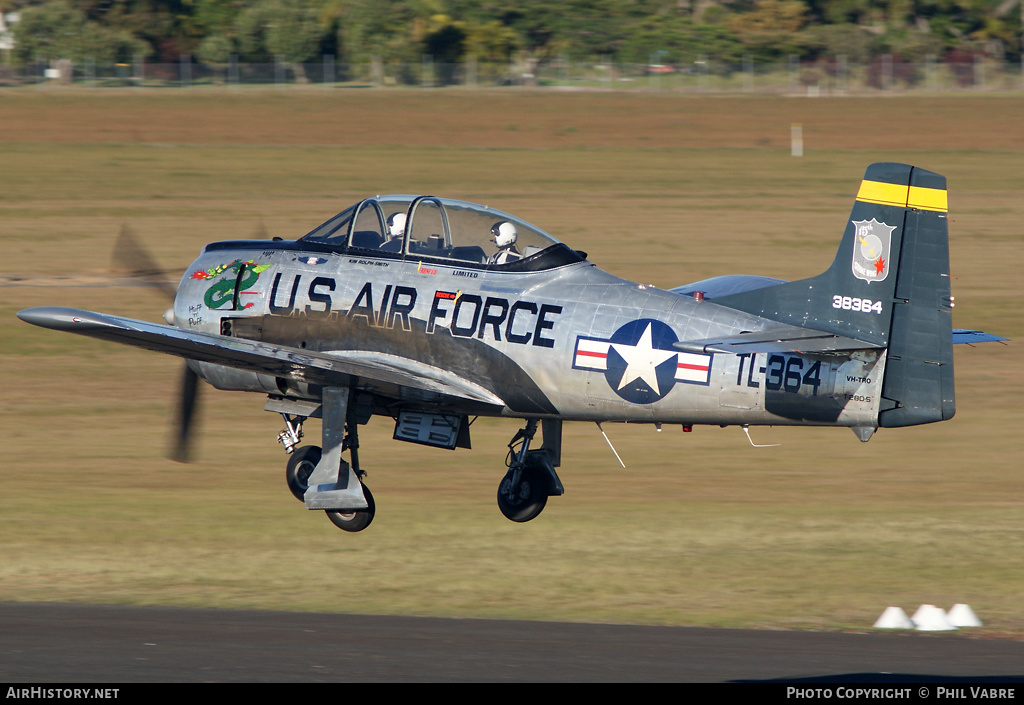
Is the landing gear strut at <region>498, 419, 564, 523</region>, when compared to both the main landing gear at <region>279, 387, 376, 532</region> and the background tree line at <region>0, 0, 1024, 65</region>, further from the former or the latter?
the background tree line at <region>0, 0, 1024, 65</region>

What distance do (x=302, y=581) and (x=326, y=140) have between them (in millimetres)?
45045

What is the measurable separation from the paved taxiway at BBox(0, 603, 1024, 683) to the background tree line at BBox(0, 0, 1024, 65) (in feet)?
247

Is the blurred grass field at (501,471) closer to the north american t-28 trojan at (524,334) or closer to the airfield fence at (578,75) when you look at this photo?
the north american t-28 trojan at (524,334)

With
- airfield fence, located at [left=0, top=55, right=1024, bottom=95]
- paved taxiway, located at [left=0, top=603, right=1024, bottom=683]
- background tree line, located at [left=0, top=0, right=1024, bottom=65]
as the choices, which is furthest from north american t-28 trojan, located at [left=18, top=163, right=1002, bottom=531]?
background tree line, located at [left=0, top=0, right=1024, bottom=65]

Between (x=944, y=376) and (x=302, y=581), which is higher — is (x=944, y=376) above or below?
above

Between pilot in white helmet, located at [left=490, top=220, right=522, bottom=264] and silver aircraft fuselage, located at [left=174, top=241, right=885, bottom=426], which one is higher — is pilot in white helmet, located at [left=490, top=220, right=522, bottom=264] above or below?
above

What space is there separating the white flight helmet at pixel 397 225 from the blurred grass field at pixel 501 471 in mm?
3437

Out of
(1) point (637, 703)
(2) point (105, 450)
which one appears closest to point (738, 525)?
(1) point (637, 703)

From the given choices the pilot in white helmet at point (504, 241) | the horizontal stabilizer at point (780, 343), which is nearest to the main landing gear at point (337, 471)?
the pilot in white helmet at point (504, 241)

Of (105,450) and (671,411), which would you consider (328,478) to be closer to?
(671,411)

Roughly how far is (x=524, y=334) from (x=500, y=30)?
247 ft

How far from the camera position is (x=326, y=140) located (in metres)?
57.5

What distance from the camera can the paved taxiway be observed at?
1079 cm

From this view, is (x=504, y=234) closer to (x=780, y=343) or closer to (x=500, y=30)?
(x=780, y=343)
